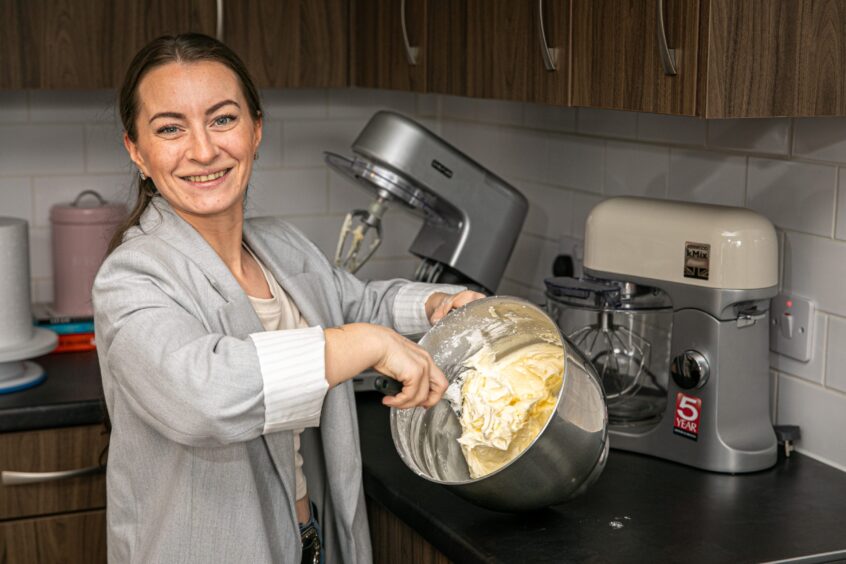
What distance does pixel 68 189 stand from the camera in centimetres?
254

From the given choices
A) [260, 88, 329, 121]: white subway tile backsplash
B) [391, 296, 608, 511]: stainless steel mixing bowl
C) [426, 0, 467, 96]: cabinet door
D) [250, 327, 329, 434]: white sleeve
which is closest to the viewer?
[250, 327, 329, 434]: white sleeve

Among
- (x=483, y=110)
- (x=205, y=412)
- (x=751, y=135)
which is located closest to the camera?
(x=205, y=412)

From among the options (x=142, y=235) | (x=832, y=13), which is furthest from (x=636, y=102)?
(x=142, y=235)

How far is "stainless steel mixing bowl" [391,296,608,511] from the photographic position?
137 centimetres

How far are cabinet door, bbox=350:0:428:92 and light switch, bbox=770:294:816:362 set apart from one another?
77cm

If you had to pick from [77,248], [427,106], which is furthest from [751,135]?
[77,248]

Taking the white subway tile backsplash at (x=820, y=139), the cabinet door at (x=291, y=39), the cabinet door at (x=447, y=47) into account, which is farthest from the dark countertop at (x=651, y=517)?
the cabinet door at (x=291, y=39)

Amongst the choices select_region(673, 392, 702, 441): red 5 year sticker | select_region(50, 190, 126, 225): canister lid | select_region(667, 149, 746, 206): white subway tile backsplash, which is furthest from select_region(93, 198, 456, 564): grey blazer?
select_region(50, 190, 126, 225): canister lid

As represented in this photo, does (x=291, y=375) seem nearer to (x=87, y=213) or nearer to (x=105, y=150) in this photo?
(x=87, y=213)

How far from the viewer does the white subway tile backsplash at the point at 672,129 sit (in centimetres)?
190

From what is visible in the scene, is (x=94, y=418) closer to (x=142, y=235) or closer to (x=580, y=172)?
(x=142, y=235)

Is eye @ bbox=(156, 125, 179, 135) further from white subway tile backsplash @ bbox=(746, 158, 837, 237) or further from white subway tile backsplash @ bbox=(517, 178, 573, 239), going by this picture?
white subway tile backsplash @ bbox=(517, 178, 573, 239)

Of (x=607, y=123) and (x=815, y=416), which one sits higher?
(x=607, y=123)

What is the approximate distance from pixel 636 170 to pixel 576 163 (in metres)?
0.22
